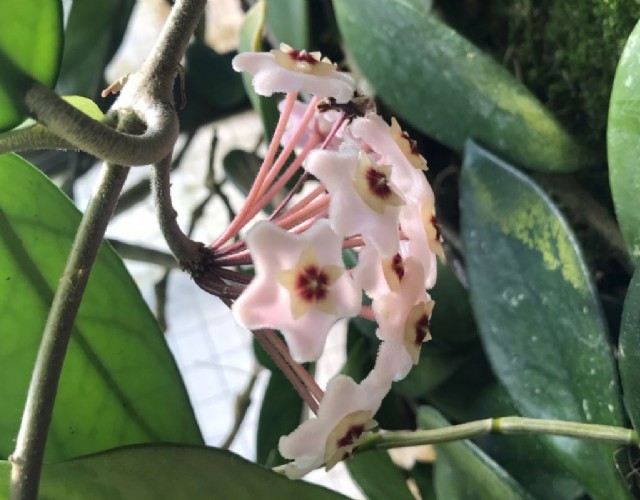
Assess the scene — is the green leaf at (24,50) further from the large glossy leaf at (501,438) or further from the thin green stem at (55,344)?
the large glossy leaf at (501,438)

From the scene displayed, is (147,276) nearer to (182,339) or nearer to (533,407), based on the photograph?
(182,339)

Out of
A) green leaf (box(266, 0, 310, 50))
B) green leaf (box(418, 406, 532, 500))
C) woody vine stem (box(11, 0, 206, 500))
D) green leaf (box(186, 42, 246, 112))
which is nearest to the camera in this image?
woody vine stem (box(11, 0, 206, 500))

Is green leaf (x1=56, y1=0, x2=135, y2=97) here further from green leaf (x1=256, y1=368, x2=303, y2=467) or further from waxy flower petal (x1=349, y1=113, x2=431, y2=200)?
waxy flower petal (x1=349, y1=113, x2=431, y2=200)

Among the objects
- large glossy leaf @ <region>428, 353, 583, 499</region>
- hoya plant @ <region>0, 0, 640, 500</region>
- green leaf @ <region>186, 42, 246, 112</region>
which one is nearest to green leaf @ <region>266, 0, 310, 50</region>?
hoya plant @ <region>0, 0, 640, 500</region>

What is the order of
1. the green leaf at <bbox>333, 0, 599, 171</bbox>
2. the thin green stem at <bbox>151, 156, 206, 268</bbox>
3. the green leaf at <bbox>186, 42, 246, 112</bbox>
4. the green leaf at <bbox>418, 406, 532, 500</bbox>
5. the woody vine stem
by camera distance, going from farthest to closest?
1. the green leaf at <bbox>186, 42, 246, 112</bbox>
2. the green leaf at <bbox>333, 0, 599, 171</bbox>
3. the green leaf at <bbox>418, 406, 532, 500</bbox>
4. the thin green stem at <bbox>151, 156, 206, 268</bbox>
5. the woody vine stem

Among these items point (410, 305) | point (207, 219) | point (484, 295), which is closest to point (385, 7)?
point (484, 295)

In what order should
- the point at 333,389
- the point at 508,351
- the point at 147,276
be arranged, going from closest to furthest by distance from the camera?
the point at 333,389, the point at 508,351, the point at 147,276

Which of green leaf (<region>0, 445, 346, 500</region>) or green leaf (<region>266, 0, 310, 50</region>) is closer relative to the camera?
green leaf (<region>0, 445, 346, 500</region>)

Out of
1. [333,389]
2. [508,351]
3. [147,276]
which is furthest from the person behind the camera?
[147,276]

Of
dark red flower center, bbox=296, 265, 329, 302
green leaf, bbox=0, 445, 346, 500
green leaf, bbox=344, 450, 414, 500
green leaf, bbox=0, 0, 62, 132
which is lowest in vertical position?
green leaf, bbox=344, 450, 414, 500
